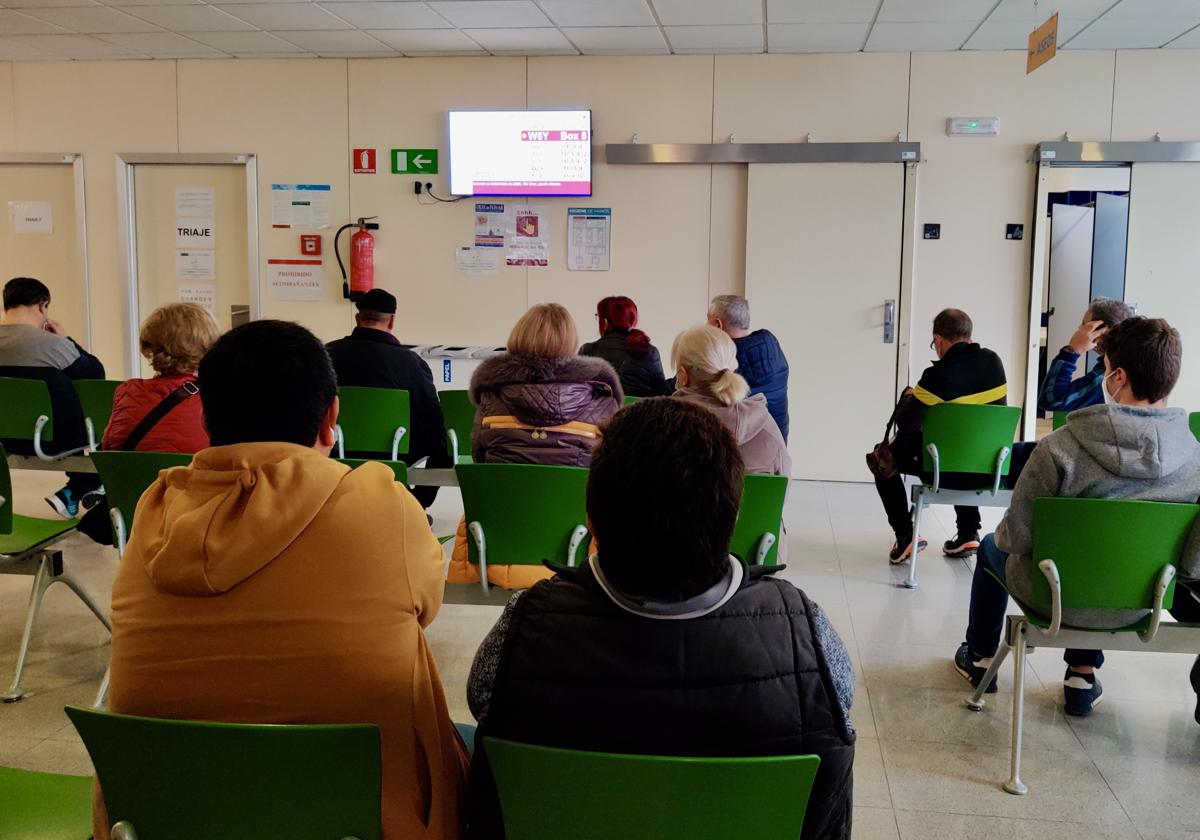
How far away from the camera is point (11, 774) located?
1781 millimetres

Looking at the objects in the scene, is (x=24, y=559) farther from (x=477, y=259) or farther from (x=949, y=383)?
(x=477, y=259)

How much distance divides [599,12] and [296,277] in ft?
9.95

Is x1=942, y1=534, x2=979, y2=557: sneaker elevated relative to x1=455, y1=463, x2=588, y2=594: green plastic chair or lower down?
lower down

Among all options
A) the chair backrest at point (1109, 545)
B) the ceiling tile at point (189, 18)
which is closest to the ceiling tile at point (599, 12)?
the ceiling tile at point (189, 18)

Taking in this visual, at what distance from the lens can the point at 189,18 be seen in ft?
19.8

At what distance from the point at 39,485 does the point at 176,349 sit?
3.61 meters

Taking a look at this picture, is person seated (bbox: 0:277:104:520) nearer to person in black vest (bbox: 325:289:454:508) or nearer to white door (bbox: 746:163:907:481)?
person in black vest (bbox: 325:289:454:508)

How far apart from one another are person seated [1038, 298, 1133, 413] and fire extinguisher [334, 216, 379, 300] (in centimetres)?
456

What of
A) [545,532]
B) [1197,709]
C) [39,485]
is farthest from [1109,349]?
[39,485]

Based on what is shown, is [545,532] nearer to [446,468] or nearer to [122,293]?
[446,468]

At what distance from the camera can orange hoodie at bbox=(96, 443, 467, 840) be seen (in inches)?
52.2

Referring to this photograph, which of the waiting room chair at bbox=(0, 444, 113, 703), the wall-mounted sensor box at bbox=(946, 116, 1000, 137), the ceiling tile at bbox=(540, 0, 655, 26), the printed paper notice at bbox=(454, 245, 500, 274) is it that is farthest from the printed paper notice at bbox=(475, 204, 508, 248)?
the waiting room chair at bbox=(0, 444, 113, 703)

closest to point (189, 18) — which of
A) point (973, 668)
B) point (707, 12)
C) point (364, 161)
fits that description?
point (364, 161)

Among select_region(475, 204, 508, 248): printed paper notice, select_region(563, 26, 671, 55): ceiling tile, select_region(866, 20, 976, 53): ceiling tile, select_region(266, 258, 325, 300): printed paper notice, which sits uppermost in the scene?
select_region(563, 26, 671, 55): ceiling tile
